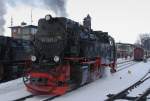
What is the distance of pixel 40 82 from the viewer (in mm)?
13656

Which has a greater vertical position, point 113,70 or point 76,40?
point 76,40

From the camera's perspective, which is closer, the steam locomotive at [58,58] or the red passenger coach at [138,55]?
the steam locomotive at [58,58]

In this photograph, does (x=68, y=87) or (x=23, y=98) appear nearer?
(x=23, y=98)

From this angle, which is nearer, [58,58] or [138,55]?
[58,58]

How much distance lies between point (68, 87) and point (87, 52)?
2905mm

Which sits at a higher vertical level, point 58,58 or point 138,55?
point 138,55

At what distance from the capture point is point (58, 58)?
45.4 feet

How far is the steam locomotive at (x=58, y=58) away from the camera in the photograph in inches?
538

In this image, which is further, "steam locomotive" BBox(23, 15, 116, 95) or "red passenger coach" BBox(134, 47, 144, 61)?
"red passenger coach" BBox(134, 47, 144, 61)

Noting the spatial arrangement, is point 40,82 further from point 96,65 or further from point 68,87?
point 96,65

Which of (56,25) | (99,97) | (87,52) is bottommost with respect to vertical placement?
(99,97)

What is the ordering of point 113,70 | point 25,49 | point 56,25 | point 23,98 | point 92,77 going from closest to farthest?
1. point 23,98
2. point 56,25
3. point 92,77
4. point 25,49
5. point 113,70

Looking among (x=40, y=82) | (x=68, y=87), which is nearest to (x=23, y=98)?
(x=40, y=82)

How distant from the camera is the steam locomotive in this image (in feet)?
44.8
